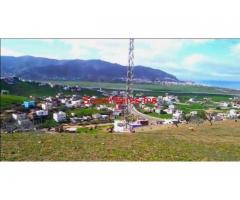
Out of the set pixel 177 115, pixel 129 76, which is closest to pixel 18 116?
pixel 129 76

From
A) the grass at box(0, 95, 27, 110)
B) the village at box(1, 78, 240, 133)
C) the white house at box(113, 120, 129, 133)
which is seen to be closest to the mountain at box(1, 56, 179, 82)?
the village at box(1, 78, 240, 133)

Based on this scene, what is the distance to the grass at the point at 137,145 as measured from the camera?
23.7ft

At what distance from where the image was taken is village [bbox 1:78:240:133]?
7363 mm

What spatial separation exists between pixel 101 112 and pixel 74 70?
66cm

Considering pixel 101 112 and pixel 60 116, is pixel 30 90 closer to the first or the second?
pixel 60 116

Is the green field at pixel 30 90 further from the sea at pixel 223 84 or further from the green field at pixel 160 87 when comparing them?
the sea at pixel 223 84

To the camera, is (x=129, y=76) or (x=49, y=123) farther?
(x=49, y=123)

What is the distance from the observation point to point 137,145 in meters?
7.33

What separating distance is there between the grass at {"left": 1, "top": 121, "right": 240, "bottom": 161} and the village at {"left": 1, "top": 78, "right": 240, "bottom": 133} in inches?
4.1

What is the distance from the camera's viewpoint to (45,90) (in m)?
7.43
